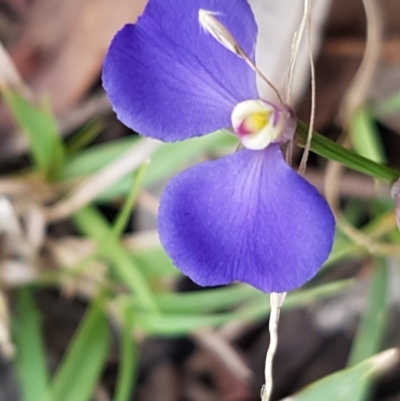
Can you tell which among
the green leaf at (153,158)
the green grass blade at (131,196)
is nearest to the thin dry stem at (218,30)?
the green grass blade at (131,196)

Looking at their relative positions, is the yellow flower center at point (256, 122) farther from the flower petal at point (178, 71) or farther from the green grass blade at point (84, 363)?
the green grass blade at point (84, 363)

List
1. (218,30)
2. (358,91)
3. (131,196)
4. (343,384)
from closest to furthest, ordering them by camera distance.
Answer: (218,30) → (343,384) → (131,196) → (358,91)

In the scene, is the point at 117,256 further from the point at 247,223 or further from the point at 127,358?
the point at 247,223

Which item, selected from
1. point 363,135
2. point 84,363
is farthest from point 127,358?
point 363,135

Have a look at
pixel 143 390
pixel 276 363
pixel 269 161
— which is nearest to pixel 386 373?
pixel 276 363

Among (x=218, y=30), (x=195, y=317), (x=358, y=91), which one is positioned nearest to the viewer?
(x=218, y=30)

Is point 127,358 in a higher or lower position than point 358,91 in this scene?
lower

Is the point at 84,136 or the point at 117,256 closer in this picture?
the point at 117,256
